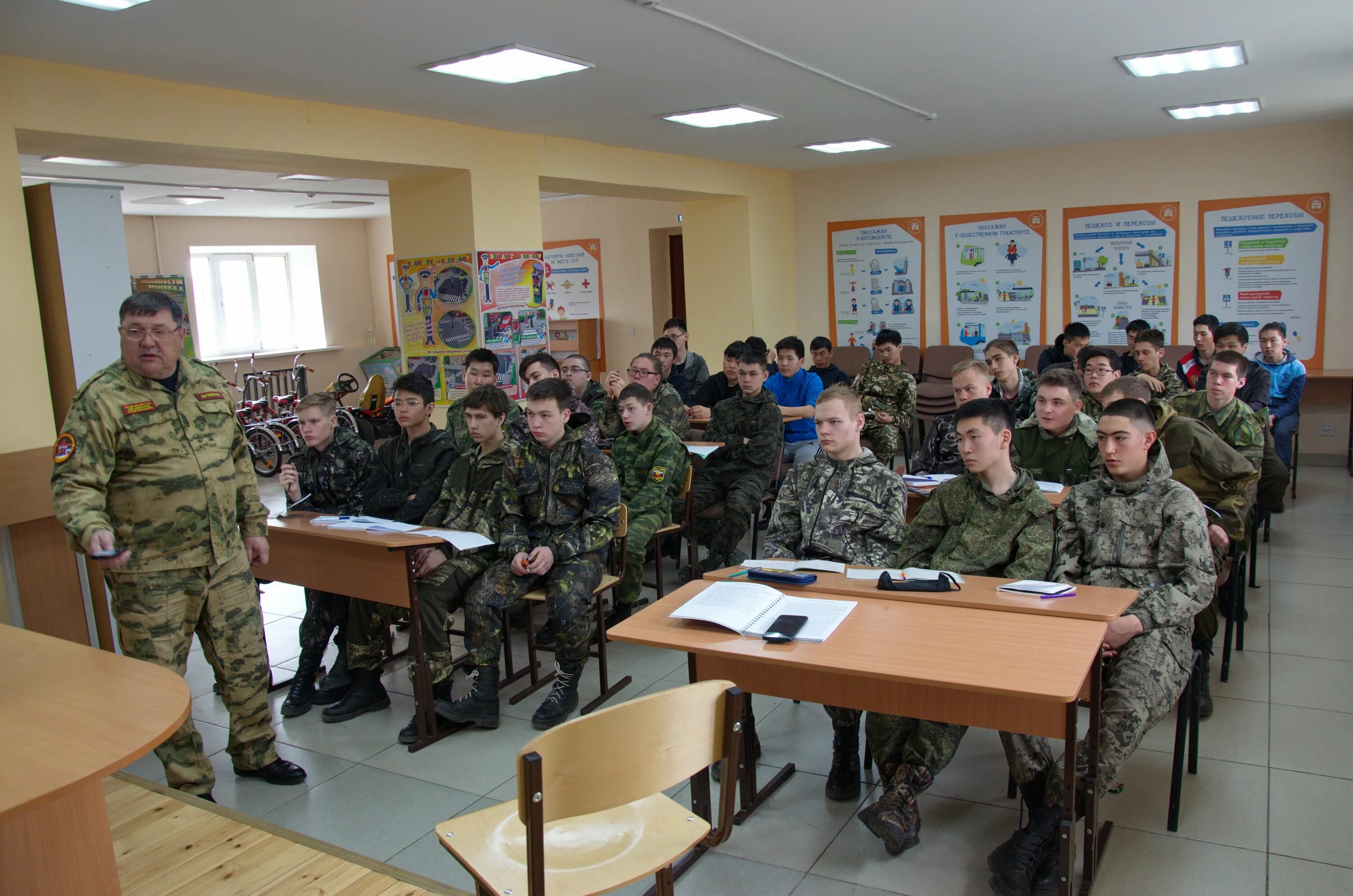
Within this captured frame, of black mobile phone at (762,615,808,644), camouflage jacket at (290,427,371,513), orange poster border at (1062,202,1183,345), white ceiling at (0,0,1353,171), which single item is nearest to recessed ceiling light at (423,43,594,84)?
white ceiling at (0,0,1353,171)

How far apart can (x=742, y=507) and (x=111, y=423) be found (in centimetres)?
318

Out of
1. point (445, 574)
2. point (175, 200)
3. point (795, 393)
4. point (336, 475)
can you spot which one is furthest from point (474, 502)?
point (175, 200)

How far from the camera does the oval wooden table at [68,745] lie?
1595 mm

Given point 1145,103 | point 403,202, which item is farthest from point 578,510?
point 1145,103

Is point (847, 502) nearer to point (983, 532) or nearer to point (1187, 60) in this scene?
point (983, 532)

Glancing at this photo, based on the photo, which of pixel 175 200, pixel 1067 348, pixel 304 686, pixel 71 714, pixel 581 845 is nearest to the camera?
pixel 71 714

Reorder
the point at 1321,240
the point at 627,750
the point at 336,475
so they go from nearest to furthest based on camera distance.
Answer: the point at 627,750, the point at 336,475, the point at 1321,240

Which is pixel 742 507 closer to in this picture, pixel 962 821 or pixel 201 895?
pixel 962 821

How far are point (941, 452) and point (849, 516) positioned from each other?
4.88 feet

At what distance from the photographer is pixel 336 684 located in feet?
13.1

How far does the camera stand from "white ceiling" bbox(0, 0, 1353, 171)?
151 inches

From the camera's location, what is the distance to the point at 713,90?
547 cm

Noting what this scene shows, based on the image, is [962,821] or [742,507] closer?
[962,821]

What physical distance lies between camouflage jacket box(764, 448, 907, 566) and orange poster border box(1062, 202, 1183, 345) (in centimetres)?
641
